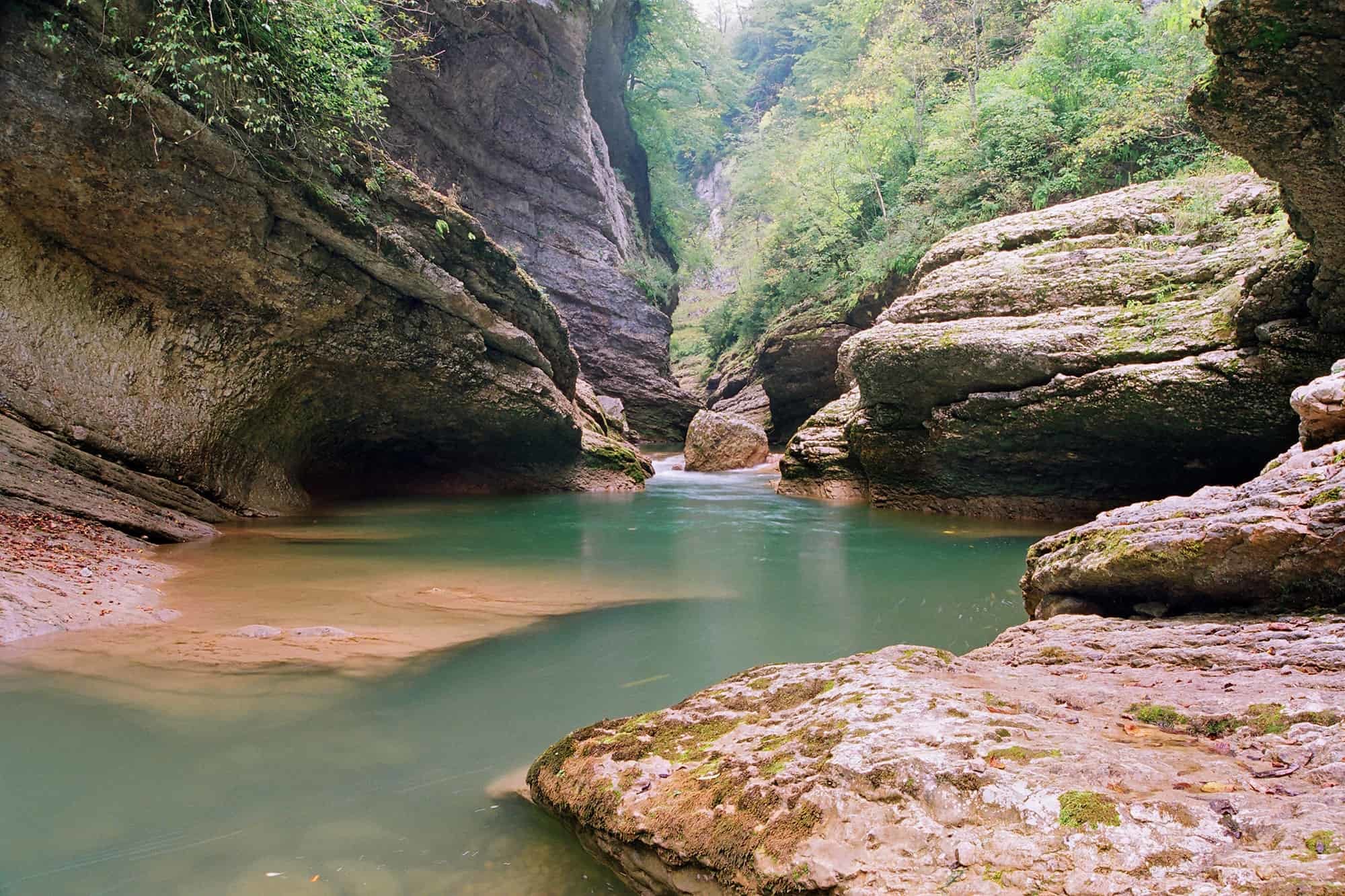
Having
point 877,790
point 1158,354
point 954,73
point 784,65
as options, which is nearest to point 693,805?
point 877,790

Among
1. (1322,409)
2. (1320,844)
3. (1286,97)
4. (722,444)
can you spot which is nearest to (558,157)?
(722,444)

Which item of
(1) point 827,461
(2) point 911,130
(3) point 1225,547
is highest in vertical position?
(2) point 911,130

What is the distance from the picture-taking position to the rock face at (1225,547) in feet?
10.2

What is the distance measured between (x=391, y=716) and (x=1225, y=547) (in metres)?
3.76

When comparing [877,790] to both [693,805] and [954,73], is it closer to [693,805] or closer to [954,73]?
[693,805]

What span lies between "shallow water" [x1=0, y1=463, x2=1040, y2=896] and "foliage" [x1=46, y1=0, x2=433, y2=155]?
445 centimetres

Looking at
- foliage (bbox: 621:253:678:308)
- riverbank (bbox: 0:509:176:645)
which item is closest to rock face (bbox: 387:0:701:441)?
foliage (bbox: 621:253:678:308)

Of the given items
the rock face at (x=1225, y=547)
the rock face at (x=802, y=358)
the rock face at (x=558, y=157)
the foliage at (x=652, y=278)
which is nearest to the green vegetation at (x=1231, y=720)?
the rock face at (x=1225, y=547)

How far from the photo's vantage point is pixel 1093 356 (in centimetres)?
866

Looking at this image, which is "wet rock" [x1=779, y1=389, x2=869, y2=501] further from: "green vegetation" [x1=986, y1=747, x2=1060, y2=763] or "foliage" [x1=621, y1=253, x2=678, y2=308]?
"foliage" [x1=621, y1=253, x2=678, y2=308]

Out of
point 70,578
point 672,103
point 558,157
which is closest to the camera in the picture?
point 70,578

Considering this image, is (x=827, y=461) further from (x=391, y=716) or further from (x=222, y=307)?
(x=391, y=716)

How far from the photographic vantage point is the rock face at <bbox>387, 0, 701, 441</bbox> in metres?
19.2

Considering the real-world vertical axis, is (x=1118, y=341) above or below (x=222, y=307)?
above
